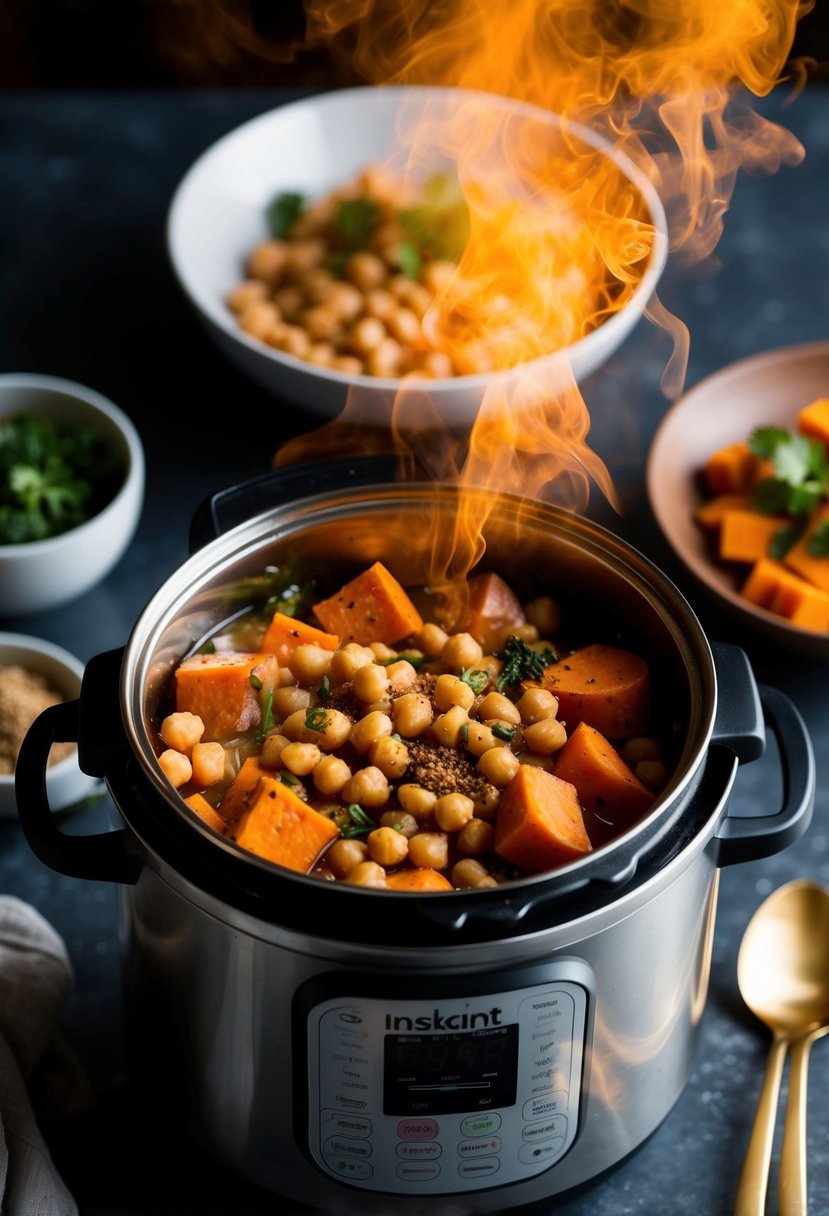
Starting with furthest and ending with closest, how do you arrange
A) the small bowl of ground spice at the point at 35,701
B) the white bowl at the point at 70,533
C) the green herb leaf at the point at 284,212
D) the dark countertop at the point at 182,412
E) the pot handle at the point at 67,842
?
the green herb leaf at the point at 284,212 < the white bowl at the point at 70,533 < the small bowl of ground spice at the point at 35,701 < the dark countertop at the point at 182,412 < the pot handle at the point at 67,842

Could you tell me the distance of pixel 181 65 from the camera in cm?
544

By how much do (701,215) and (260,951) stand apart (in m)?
2.18

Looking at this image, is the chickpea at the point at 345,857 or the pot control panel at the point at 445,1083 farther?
the chickpea at the point at 345,857

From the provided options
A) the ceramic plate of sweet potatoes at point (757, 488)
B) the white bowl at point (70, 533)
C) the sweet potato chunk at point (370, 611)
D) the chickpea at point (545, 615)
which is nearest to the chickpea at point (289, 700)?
the sweet potato chunk at point (370, 611)

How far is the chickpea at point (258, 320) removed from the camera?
261 cm

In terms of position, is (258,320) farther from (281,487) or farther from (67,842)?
(67,842)

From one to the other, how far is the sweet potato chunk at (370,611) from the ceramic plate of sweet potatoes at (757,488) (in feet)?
2.25

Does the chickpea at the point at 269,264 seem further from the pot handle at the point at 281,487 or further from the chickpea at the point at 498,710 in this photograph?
the chickpea at the point at 498,710

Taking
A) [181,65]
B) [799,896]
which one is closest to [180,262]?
[799,896]

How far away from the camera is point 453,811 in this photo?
56.2 inches

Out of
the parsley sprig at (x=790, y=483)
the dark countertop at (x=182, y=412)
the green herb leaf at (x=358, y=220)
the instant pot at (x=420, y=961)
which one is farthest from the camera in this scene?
the green herb leaf at (x=358, y=220)

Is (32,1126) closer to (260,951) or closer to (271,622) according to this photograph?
(260,951)

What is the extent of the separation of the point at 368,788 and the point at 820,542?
1115 mm

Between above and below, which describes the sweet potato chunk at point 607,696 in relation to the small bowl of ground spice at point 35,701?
above
